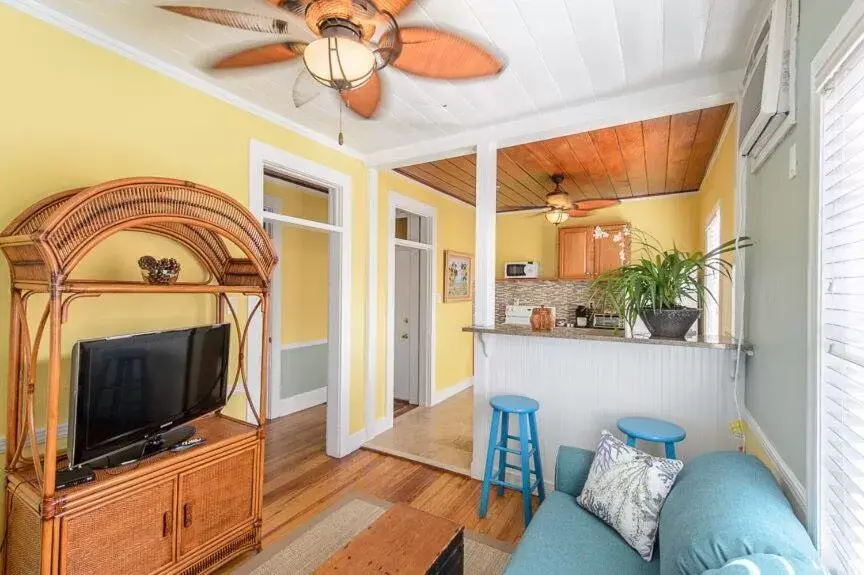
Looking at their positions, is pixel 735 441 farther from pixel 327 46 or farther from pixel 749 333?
pixel 327 46

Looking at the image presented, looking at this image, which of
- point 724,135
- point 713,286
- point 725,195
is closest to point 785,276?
point 725,195

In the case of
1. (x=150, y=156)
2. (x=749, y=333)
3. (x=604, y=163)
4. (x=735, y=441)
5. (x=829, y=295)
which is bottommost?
(x=735, y=441)

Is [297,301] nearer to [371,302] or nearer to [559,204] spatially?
[371,302]

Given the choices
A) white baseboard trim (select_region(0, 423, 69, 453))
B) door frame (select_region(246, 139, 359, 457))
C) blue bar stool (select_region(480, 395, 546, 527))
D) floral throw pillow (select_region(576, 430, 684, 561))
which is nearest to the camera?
floral throw pillow (select_region(576, 430, 684, 561))

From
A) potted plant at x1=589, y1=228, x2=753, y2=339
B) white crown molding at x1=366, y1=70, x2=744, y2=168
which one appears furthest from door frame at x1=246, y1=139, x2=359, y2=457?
potted plant at x1=589, y1=228, x2=753, y2=339

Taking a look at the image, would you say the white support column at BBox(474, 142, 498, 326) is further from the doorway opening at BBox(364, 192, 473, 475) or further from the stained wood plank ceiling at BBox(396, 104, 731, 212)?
the doorway opening at BBox(364, 192, 473, 475)

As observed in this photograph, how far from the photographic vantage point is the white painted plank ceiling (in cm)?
168

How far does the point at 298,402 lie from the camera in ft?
14.7

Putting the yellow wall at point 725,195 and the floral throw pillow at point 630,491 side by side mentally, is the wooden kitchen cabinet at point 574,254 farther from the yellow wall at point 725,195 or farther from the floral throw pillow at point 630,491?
the floral throw pillow at point 630,491

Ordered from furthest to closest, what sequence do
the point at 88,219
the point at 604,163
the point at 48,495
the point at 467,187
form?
the point at 467,187 → the point at 604,163 → the point at 88,219 → the point at 48,495

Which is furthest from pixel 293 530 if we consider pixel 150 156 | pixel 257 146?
pixel 257 146

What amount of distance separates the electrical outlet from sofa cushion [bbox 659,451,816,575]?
1.02m

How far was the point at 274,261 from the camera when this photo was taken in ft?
7.44

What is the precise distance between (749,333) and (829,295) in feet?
3.50
